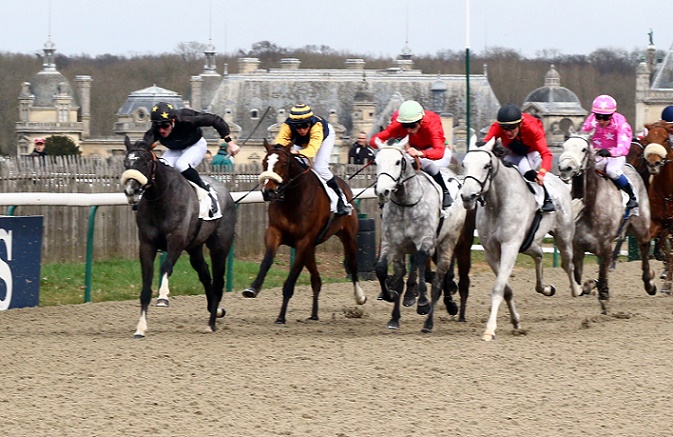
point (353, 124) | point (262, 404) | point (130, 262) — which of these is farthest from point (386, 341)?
point (353, 124)

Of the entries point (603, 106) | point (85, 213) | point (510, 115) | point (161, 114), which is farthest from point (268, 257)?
point (85, 213)

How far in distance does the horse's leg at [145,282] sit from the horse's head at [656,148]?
16.0 feet

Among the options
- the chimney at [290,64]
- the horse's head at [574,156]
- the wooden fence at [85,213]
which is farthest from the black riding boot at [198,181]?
the chimney at [290,64]

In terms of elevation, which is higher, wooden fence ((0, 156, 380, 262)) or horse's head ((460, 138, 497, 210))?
horse's head ((460, 138, 497, 210))

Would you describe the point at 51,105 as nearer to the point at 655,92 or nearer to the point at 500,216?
the point at 655,92

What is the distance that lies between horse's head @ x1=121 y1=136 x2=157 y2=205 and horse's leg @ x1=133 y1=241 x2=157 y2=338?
1.27ft

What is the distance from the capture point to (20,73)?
12431 centimetres

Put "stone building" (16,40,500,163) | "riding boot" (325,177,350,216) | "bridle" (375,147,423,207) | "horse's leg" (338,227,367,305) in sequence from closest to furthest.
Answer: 1. "bridle" (375,147,423,207)
2. "riding boot" (325,177,350,216)
3. "horse's leg" (338,227,367,305)
4. "stone building" (16,40,500,163)

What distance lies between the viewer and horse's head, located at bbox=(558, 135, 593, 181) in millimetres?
11984

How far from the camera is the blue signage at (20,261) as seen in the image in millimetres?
12008

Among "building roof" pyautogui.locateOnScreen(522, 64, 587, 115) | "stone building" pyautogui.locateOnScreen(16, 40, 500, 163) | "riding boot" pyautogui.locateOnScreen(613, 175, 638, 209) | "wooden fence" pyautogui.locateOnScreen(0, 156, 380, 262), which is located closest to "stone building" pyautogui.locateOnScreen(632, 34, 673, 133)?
"building roof" pyautogui.locateOnScreen(522, 64, 587, 115)

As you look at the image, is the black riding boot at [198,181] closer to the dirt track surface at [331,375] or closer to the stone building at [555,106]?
the dirt track surface at [331,375]

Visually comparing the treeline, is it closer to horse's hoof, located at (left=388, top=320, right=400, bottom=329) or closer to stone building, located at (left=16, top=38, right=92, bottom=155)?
stone building, located at (left=16, top=38, right=92, bottom=155)

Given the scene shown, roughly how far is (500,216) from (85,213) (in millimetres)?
7065
